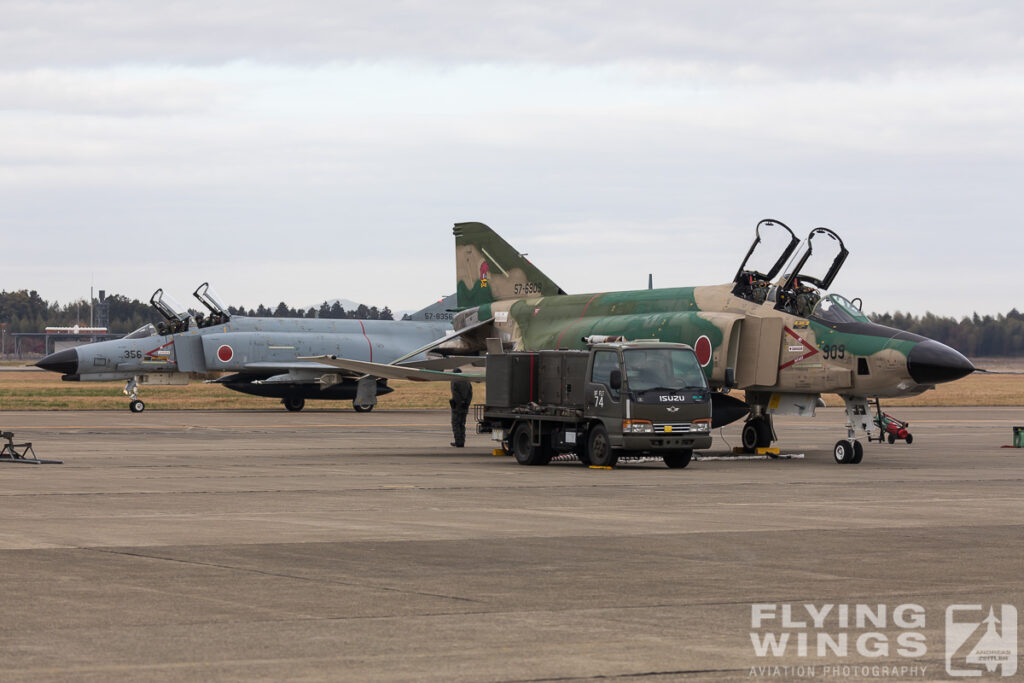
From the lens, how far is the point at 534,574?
33.6 ft

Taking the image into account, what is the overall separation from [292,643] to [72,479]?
13142 mm

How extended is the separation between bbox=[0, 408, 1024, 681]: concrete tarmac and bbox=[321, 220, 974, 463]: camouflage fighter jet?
102 inches

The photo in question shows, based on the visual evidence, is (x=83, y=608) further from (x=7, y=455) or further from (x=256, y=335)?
(x=256, y=335)

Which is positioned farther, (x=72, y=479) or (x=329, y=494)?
(x=72, y=479)

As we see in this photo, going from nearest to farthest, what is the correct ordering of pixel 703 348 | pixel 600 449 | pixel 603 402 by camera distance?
pixel 603 402
pixel 600 449
pixel 703 348

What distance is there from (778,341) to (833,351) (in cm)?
121

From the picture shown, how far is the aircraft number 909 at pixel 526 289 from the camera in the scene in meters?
34.2

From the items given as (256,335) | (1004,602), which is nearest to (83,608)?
(1004,602)

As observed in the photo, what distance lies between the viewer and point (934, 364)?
77.9 feet

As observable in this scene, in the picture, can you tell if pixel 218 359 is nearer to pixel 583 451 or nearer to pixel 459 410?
pixel 459 410

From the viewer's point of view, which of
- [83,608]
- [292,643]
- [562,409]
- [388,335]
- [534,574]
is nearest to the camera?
[292,643]

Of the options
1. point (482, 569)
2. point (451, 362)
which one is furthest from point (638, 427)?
point (482, 569)

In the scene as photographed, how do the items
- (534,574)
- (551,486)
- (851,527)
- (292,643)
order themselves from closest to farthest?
(292,643), (534,574), (851,527), (551,486)

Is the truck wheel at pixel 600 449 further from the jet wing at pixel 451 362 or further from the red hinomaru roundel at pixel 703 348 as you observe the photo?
the jet wing at pixel 451 362
